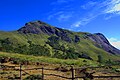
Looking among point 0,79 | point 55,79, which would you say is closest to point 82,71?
point 55,79

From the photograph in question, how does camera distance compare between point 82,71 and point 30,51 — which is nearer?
point 82,71

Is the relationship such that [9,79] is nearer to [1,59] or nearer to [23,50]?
[1,59]

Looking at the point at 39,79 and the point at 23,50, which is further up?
the point at 23,50

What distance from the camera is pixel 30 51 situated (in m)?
120

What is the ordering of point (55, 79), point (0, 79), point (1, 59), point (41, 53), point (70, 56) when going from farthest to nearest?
point (70, 56) → point (41, 53) → point (1, 59) → point (55, 79) → point (0, 79)

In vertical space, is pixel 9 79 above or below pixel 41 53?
below

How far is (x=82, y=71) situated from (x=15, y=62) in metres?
20.9

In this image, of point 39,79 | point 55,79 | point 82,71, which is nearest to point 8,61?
point 82,71

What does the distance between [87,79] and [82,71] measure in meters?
18.6

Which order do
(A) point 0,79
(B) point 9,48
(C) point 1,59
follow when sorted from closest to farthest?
(A) point 0,79, (C) point 1,59, (B) point 9,48

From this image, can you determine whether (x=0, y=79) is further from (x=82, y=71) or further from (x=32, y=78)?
(x=82, y=71)

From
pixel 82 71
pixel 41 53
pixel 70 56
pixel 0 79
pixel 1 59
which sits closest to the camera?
pixel 0 79

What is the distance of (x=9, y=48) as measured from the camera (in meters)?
113

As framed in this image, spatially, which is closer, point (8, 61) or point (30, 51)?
point (8, 61)
